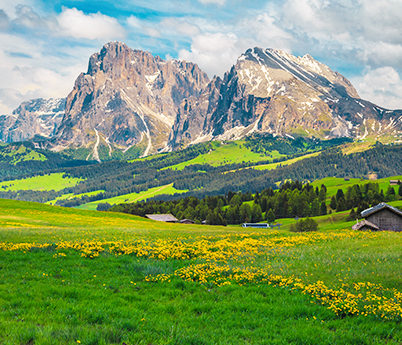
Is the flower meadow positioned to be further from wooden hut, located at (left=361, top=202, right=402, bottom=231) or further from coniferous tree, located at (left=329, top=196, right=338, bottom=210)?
coniferous tree, located at (left=329, top=196, right=338, bottom=210)

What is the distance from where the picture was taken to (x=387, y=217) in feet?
182

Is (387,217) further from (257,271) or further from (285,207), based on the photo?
(285,207)

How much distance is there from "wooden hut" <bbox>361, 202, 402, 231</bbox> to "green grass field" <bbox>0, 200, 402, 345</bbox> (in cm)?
3696

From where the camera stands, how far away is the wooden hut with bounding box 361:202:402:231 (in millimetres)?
54812

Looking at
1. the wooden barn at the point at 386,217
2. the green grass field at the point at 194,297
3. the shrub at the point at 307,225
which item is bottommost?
the shrub at the point at 307,225

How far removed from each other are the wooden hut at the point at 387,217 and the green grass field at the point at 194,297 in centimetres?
3696

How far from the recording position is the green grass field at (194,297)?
9.97m

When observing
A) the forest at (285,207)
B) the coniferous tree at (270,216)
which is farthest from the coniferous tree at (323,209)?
the coniferous tree at (270,216)

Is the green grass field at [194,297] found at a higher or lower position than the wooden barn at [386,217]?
lower

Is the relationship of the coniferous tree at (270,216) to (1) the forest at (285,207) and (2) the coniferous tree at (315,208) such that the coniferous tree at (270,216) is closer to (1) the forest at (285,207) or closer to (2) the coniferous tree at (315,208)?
(1) the forest at (285,207)

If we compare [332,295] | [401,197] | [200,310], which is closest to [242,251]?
[332,295]

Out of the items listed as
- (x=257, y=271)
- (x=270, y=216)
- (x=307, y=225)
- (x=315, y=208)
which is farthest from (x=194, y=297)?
(x=315, y=208)

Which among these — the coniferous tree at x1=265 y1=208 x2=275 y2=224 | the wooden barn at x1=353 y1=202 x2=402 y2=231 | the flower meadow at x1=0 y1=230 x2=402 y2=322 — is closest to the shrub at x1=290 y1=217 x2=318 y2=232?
the coniferous tree at x1=265 y1=208 x2=275 y2=224

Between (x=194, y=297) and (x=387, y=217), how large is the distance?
176 feet
